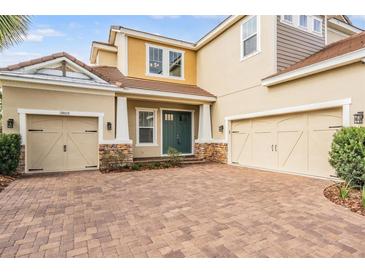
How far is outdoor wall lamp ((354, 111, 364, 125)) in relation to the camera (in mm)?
5504

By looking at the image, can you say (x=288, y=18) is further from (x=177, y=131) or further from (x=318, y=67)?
(x=177, y=131)

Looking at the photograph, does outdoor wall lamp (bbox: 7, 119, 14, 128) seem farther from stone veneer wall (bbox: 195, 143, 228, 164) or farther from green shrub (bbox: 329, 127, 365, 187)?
green shrub (bbox: 329, 127, 365, 187)

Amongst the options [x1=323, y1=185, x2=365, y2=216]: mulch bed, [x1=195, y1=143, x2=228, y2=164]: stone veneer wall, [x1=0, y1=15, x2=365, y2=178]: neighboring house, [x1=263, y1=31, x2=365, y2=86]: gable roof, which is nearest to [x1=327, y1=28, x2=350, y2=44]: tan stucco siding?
[x1=0, y1=15, x2=365, y2=178]: neighboring house

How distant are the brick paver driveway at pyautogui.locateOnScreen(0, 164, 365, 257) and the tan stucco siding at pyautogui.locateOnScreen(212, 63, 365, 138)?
2646mm

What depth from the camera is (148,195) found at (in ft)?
16.3

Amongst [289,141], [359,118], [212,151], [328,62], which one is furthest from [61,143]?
[359,118]

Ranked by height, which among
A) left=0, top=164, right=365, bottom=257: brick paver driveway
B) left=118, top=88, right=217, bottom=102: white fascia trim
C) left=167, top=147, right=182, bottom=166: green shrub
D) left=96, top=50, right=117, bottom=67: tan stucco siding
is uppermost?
left=96, top=50, right=117, bottom=67: tan stucco siding

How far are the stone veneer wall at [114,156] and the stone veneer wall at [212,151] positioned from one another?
389cm

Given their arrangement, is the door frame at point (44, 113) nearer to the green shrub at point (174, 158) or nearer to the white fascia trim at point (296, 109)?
the green shrub at point (174, 158)

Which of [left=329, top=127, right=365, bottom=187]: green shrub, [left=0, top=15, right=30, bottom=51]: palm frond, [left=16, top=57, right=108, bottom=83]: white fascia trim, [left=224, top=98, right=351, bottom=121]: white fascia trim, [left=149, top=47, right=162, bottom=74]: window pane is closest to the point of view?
[left=329, top=127, right=365, bottom=187]: green shrub

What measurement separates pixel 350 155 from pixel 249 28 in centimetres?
656

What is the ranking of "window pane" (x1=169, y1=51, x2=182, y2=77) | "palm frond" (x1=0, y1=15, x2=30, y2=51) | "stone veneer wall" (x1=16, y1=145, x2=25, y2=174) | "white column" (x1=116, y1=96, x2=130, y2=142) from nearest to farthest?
"palm frond" (x1=0, y1=15, x2=30, y2=51) → "stone veneer wall" (x1=16, y1=145, x2=25, y2=174) → "white column" (x1=116, y1=96, x2=130, y2=142) → "window pane" (x1=169, y1=51, x2=182, y2=77)

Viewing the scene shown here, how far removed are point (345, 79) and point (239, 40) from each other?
16.0ft
